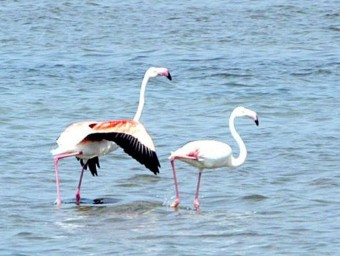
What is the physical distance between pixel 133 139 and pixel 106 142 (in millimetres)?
542

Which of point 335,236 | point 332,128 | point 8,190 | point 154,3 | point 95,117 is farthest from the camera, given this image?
point 154,3

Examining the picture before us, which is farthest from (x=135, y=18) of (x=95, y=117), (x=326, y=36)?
(x=95, y=117)

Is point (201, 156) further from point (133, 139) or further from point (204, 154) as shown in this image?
point (133, 139)

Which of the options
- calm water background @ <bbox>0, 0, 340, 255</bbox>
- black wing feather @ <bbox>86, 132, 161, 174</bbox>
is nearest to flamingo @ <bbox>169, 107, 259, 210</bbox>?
black wing feather @ <bbox>86, 132, 161, 174</bbox>

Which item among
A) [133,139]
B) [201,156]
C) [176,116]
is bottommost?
[176,116]

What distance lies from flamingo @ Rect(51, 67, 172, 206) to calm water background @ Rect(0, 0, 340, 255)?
0.38m

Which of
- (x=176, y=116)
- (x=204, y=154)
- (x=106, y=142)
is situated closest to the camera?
(x=204, y=154)

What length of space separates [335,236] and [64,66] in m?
9.64

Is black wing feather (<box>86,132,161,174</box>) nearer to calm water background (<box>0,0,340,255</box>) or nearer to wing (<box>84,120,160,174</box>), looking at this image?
wing (<box>84,120,160,174</box>)

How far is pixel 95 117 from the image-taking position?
1412 centimetres

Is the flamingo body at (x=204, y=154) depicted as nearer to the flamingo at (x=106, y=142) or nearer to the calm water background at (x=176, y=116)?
the flamingo at (x=106, y=142)

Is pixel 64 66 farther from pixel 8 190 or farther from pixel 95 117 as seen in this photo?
pixel 8 190

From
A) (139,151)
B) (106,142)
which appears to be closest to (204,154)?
(139,151)

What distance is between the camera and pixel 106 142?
9.99 metres
